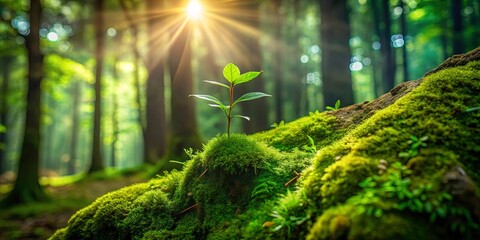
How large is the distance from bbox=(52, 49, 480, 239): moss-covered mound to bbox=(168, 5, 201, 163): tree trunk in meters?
5.19

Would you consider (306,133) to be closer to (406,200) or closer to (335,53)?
(406,200)

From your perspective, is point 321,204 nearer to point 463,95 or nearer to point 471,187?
point 471,187

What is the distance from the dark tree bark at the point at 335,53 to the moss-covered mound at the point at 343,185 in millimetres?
5570

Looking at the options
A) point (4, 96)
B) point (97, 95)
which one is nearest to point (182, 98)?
point (97, 95)

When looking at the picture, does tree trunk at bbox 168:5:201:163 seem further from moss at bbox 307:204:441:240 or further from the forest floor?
moss at bbox 307:204:441:240

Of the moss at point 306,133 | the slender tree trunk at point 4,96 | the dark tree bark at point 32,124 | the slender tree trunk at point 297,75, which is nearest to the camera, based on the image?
the moss at point 306,133

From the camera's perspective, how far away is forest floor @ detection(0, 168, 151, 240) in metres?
6.31

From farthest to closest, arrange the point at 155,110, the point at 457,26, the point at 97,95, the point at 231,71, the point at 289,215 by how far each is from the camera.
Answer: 1. the point at 155,110
2. the point at 97,95
3. the point at 457,26
4. the point at 231,71
5. the point at 289,215

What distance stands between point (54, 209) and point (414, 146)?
8900 mm

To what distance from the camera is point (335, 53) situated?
27.4 ft

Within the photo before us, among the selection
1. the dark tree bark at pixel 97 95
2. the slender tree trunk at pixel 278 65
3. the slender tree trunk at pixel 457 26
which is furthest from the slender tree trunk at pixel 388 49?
the dark tree bark at pixel 97 95

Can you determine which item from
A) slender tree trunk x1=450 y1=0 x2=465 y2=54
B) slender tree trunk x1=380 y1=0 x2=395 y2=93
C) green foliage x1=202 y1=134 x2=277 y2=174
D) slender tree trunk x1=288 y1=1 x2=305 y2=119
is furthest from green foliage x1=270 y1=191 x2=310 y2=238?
slender tree trunk x1=288 y1=1 x2=305 y2=119

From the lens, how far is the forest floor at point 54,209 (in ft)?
20.7

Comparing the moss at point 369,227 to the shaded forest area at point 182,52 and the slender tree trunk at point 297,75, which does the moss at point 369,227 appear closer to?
the shaded forest area at point 182,52
